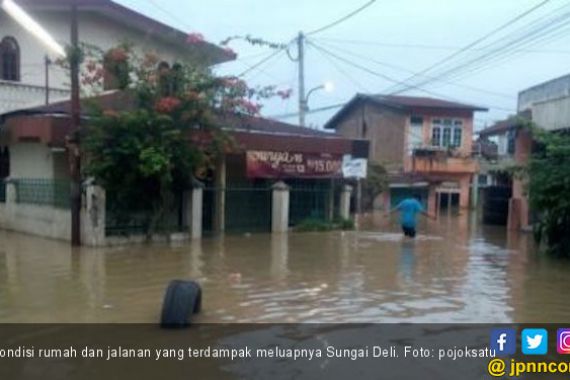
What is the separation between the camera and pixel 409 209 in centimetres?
1802

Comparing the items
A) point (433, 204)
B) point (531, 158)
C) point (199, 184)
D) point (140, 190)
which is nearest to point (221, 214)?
point (199, 184)

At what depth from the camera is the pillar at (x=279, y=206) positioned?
20.5 metres

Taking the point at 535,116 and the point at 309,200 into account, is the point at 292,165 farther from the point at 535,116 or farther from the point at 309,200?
the point at 535,116

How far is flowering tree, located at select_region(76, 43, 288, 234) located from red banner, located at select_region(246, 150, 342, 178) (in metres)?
2.41

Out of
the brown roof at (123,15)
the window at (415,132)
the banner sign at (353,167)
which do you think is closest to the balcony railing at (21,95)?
the brown roof at (123,15)

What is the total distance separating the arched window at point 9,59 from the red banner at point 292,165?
950cm

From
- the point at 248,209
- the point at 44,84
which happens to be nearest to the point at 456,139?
the point at 248,209

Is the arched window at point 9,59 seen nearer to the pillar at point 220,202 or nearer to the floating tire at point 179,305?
the pillar at point 220,202

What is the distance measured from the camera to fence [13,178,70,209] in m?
16.9

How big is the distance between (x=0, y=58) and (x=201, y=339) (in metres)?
18.9

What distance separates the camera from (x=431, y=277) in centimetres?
1200

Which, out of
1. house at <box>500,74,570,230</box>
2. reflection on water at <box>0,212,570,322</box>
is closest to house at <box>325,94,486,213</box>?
house at <box>500,74,570,230</box>

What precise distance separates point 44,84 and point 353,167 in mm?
11414

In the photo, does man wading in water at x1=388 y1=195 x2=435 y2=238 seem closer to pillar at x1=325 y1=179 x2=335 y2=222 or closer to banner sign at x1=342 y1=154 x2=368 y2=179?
pillar at x1=325 y1=179 x2=335 y2=222
